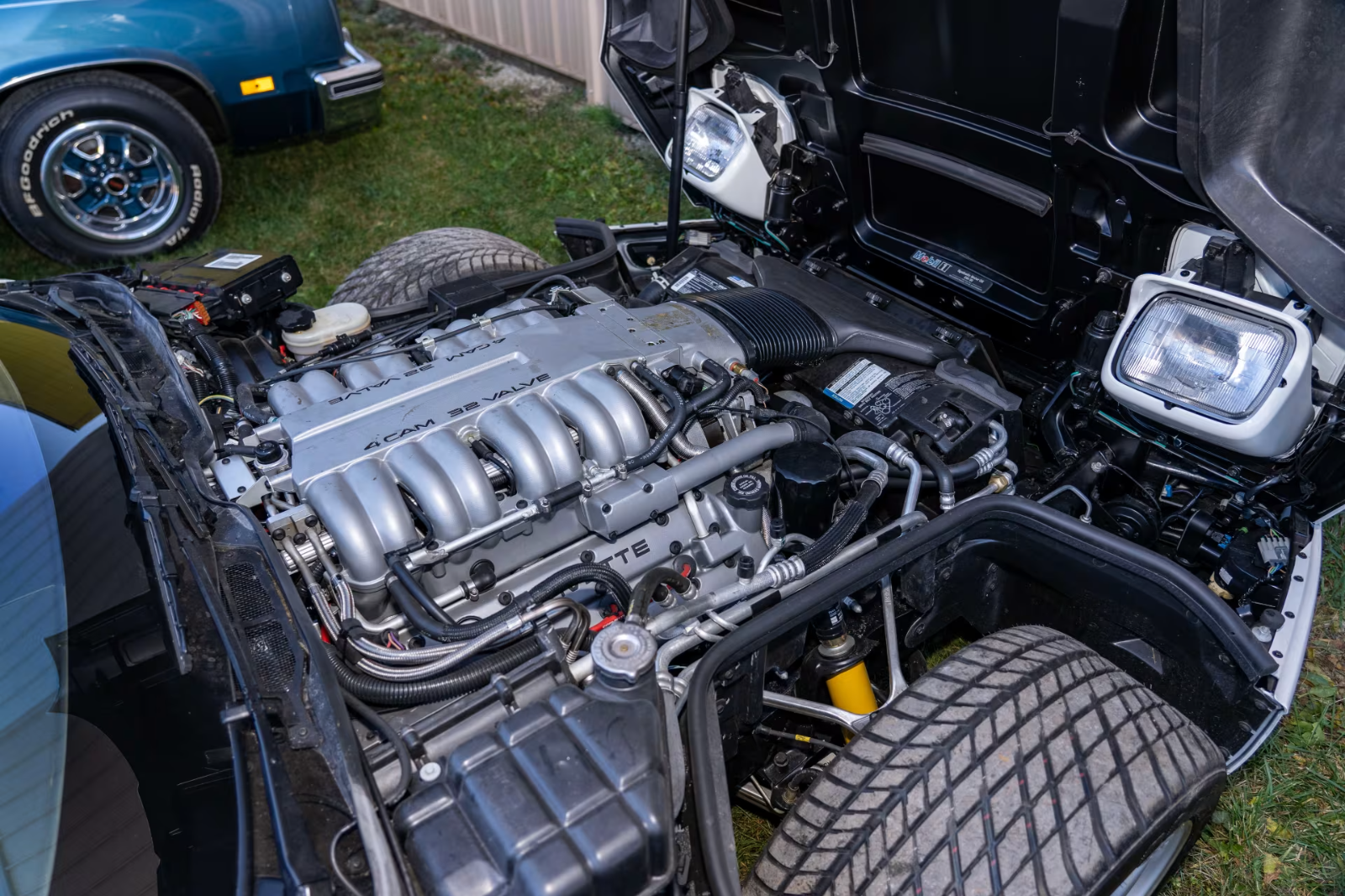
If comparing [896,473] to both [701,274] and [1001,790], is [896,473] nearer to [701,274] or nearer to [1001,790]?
Answer: [1001,790]

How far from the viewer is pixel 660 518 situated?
252 centimetres

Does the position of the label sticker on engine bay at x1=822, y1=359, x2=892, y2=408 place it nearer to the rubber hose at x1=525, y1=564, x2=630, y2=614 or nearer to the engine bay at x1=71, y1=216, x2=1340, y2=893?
the engine bay at x1=71, y1=216, x2=1340, y2=893

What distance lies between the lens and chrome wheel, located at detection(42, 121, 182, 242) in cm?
535

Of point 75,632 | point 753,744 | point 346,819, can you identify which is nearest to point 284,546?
point 75,632

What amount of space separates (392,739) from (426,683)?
0.17 metres

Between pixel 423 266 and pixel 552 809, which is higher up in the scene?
pixel 552 809

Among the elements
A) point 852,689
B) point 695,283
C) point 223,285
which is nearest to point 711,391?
point 852,689

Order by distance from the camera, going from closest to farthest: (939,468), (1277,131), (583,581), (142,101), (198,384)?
(583,581), (1277,131), (939,468), (198,384), (142,101)

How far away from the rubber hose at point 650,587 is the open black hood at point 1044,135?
4.72ft

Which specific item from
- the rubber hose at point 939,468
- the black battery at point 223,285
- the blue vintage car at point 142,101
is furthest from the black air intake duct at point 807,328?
the blue vintage car at point 142,101

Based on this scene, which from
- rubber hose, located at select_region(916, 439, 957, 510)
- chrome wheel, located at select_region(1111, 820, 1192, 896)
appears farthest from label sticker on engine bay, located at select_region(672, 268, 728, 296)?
chrome wheel, located at select_region(1111, 820, 1192, 896)

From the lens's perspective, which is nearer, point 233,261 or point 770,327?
point 770,327

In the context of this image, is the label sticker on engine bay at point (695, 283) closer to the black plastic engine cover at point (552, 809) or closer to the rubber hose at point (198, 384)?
the rubber hose at point (198, 384)

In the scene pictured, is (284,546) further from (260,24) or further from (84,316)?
(260,24)
